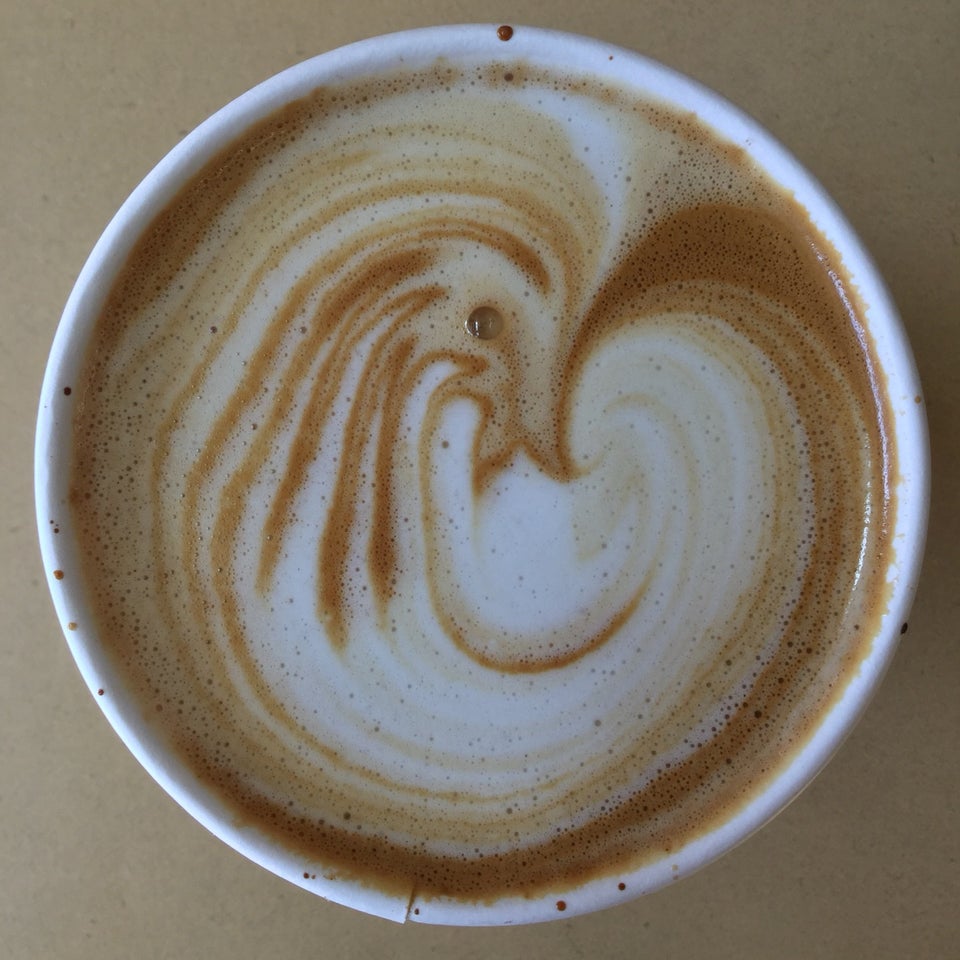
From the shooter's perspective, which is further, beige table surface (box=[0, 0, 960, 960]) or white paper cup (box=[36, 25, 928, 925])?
beige table surface (box=[0, 0, 960, 960])

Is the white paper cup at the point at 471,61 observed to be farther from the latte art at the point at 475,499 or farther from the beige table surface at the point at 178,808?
the beige table surface at the point at 178,808

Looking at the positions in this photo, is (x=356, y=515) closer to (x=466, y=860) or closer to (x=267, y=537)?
(x=267, y=537)

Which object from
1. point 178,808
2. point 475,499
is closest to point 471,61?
point 475,499

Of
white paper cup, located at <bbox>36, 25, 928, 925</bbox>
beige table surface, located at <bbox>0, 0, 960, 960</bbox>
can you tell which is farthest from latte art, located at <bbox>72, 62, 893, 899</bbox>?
beige table surface, located at <bbox>0, 0, 960, 960</bbox>

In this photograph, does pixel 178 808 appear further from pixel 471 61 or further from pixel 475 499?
pixel 471 61

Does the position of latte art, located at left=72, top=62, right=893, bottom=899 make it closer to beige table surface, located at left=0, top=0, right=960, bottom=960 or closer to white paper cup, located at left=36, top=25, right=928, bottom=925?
white paper cup, located at left=36, top=25, right=928, bottom=925
